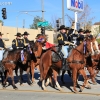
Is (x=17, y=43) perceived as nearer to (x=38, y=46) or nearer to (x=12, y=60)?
(x=38, y=46)

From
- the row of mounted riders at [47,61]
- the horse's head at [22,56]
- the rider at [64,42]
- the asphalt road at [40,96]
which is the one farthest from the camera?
the horse's head at [22,56]

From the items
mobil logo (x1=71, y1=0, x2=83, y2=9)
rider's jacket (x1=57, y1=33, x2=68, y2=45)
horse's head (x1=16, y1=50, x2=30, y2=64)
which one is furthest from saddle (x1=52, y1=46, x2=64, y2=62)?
mobil logo (x1=71, y1=0, x2=83, y2=9)

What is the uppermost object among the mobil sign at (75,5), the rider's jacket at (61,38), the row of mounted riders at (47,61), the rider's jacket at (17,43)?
the mobil sign at (75,5)

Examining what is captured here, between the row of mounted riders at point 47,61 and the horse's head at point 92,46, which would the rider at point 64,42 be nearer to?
the row of mounted riders at point 47,61

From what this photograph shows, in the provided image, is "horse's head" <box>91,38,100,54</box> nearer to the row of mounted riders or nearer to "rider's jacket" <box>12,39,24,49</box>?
the row of mounted riders

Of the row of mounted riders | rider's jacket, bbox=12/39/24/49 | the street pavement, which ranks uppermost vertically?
rider's jacket, bbox=12/39/24/49

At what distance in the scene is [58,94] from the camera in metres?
10.7

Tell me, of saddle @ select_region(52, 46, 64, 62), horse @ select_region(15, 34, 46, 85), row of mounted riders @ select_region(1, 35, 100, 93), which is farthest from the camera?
horse @ select_region(15, 34, 46, 85)

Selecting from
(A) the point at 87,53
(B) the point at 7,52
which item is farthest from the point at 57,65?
(B) the point at 7,52

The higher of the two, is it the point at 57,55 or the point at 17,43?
the point at 17,43

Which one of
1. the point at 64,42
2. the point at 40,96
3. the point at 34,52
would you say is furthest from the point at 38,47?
the point at 40,96

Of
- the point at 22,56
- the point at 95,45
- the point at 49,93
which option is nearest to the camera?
the point at 95,45

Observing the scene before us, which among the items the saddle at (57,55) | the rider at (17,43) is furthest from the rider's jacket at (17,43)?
the saddle at (57,55)

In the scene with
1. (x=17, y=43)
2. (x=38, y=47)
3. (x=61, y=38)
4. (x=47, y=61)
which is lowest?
(x=47, y=61)
